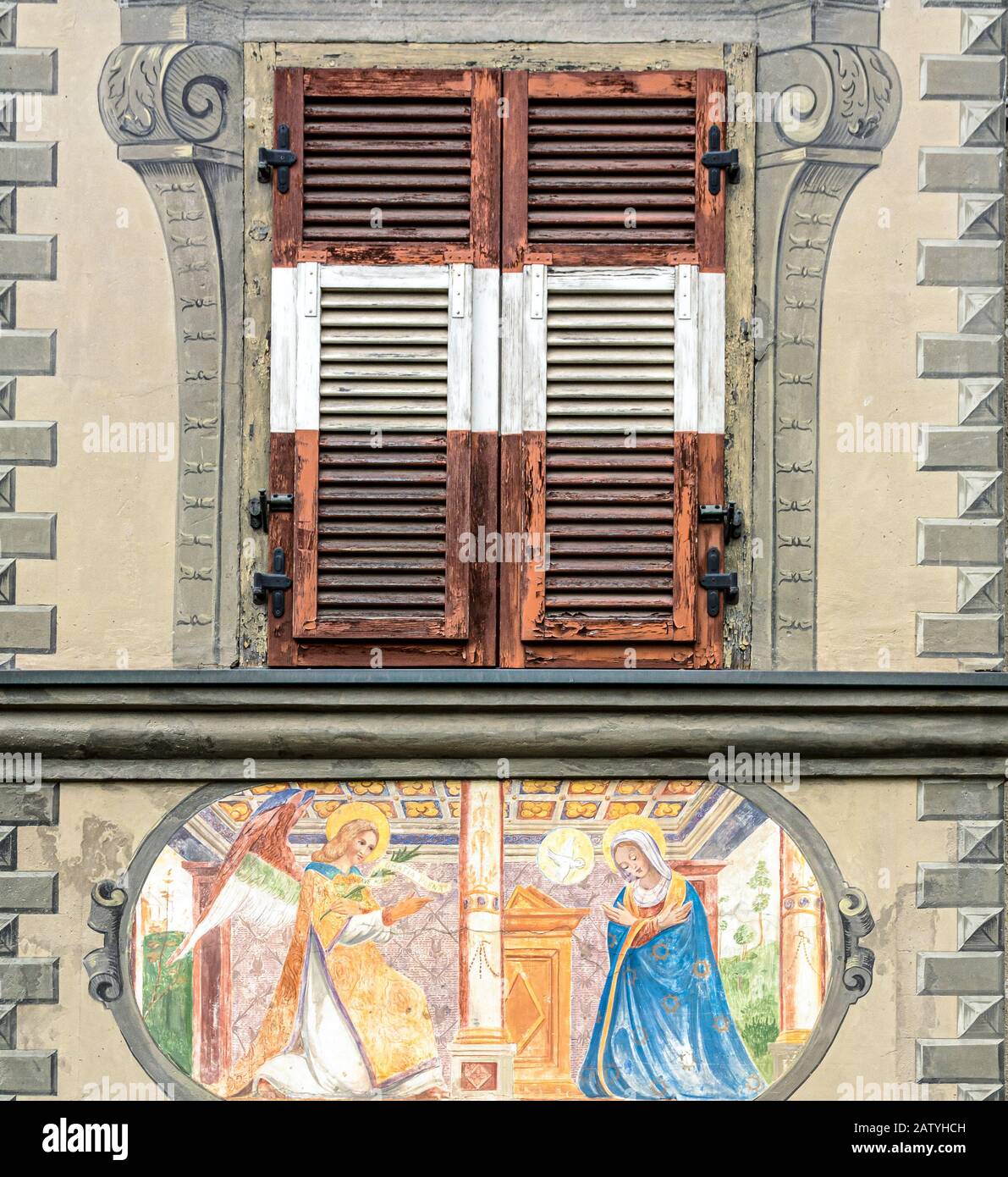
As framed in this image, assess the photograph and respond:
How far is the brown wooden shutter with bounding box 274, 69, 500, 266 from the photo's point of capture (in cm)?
584

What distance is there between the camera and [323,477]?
5.77 metres

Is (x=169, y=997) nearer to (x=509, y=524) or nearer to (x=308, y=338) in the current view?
(x=509, y=524)

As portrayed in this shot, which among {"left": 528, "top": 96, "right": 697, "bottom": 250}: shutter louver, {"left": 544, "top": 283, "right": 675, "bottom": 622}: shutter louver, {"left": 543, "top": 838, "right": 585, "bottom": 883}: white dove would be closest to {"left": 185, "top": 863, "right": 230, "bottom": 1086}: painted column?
{"left": 543, "top": 838, "right": 585, "bottom": 883}: white dove

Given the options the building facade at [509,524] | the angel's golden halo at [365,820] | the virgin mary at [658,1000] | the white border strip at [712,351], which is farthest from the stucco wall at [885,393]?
the angel's golden halo at [365,820]

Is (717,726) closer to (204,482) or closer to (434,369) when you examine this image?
(434,369)

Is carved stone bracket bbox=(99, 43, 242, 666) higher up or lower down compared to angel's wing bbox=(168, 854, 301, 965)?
higher up

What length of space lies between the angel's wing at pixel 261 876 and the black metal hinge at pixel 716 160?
7.88 feet

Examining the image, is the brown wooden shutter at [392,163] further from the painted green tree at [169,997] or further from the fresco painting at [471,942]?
the painted green tree at [169,997]

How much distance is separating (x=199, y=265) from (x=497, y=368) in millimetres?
1047

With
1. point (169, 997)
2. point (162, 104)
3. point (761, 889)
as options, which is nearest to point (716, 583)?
point (761, 889)

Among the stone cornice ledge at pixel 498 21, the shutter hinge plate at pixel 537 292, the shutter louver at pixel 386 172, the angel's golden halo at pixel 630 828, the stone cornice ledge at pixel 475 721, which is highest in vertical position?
the stone cornice ledge at pixel 498 21

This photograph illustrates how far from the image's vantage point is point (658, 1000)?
18.3ft

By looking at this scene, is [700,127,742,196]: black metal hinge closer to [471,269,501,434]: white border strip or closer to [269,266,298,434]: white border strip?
[471,269,501,434]: white border strip

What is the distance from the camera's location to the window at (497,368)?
227 inches
